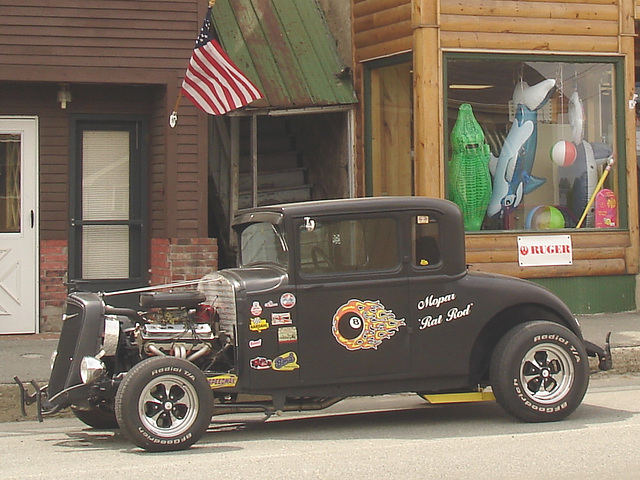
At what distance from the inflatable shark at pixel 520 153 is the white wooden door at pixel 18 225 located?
565 centimetres

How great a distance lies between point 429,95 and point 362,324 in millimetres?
5696

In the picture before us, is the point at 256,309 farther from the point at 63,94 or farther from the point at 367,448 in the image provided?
the point at 63,94

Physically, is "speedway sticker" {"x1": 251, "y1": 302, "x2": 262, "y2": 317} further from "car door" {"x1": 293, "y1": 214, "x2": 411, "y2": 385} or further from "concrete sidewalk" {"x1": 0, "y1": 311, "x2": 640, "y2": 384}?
"concrete sidewalk" {"x1": 0, "y1": 311, "x2": 640, "y2": 384}

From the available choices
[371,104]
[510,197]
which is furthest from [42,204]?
[510,197]

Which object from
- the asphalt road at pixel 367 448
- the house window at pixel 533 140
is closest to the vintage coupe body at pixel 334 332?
the asphalt road at pixel 367 448

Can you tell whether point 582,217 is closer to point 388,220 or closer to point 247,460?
point 388,220

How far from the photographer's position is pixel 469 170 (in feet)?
42.3

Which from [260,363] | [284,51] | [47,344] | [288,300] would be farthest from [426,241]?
[284,51]

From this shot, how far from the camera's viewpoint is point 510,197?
13.2 m

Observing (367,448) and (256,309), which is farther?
(256,309)

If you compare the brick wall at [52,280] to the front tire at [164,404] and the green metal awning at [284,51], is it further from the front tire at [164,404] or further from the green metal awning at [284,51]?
the front tire at [164,404]

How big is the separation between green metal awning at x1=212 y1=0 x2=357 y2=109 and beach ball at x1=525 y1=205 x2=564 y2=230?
2.80 m

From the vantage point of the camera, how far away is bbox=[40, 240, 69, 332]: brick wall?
12.5 m

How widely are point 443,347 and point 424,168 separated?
5.20 metres
